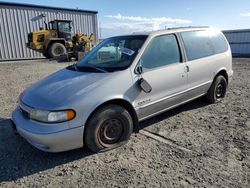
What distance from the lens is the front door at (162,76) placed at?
3586 mm

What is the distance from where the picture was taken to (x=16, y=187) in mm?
2625

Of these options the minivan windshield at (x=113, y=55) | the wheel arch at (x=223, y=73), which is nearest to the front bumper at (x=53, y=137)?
the minivan windshield at (x=113, y=55)

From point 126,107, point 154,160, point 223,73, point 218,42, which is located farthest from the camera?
point 223,73

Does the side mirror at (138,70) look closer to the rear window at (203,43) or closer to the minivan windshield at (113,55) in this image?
the minivan windshield at (113,55)

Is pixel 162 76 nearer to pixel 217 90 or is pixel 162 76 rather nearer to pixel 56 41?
pixel 217 90

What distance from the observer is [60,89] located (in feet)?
10.4

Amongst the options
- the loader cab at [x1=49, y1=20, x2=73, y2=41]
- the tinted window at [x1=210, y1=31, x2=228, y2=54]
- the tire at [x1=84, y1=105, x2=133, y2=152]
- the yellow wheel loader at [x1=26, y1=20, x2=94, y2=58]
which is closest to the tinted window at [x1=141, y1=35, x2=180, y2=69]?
the tire at [x1=84, y1=105, x2=133, y2=152]

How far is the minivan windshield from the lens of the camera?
3.58m

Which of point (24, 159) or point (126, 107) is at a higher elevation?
point (126, 107)

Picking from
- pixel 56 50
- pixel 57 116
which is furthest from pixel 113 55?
pixel 56 50

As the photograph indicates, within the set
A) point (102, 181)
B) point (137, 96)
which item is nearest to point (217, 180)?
point (102, 181)

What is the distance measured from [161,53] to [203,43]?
1.34 m

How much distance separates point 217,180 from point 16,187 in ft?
7.51

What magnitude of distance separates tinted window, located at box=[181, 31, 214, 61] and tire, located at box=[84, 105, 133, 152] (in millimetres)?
1848
